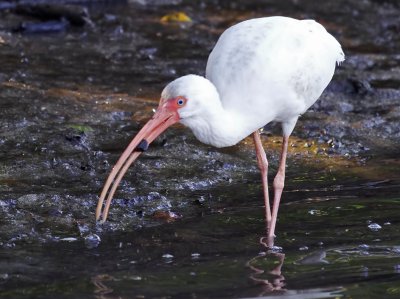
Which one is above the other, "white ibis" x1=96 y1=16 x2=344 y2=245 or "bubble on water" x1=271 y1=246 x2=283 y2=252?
"white ibis" x1=96 y1=16 x2=344 y2=245

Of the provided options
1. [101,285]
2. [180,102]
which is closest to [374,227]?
[180,102]

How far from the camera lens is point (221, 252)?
5953 millimetres

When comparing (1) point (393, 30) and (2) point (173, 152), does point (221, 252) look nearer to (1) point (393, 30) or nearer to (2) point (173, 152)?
(2) point (173, 152)

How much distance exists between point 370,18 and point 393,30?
34.5 inches

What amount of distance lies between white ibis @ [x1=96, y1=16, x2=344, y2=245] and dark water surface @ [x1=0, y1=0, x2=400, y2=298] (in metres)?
0.33

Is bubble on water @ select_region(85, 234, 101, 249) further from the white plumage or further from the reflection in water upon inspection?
the white plumage

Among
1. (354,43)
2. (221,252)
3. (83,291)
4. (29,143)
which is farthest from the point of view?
(354,43)

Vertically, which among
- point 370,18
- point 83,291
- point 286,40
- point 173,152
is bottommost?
point 83,291

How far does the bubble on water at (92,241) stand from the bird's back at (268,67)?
1130 millimetres

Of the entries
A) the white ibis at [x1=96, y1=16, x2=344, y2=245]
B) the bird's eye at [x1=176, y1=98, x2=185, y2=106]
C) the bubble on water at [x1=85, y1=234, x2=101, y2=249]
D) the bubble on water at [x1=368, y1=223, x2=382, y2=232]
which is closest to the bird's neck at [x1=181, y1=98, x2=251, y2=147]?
the white ibis at [x1=96, y1=16, x2=344, y2=245]

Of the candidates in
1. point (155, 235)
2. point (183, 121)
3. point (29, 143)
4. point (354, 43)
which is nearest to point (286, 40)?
point (183, 121)

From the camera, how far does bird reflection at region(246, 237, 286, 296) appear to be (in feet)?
17.5

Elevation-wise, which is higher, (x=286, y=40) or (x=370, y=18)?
(x=370, y=18)

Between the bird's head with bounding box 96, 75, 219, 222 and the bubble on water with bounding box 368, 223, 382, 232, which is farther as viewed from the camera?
the bubble on water with bounding box 368, 223, 382, 232
